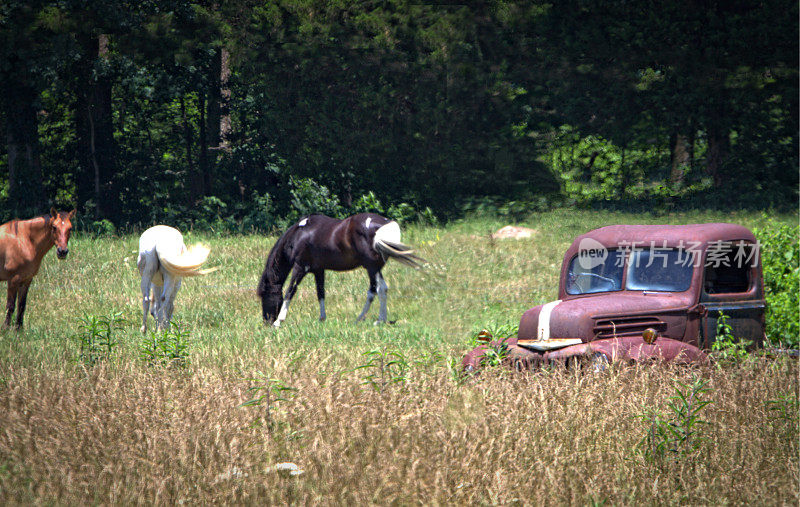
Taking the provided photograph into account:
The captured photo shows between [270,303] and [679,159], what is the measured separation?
63.8ft

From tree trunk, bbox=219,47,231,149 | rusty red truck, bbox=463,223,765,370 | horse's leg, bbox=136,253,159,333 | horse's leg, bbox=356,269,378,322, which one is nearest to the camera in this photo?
rusty red truck, bbox=463,223,765,370

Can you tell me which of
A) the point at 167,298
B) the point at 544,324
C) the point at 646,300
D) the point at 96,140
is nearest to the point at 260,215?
the point at 96,140

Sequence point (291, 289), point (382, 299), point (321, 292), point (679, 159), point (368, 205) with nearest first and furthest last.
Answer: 1. point (382, 299)
2. point (291, 289)
3. point (321, 292)
4. point (368, 205)
5. point (679, 159)

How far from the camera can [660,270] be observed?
25.8 ft

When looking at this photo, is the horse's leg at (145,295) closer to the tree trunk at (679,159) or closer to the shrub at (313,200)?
the shrub at (313,200)

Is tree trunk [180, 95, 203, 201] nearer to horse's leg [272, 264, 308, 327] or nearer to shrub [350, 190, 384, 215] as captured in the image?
shrub [350, 190, 384, 215]

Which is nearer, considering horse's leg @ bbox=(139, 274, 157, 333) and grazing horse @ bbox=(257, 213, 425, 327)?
horse's leg @ bbox=(139, 274, 157, 333)

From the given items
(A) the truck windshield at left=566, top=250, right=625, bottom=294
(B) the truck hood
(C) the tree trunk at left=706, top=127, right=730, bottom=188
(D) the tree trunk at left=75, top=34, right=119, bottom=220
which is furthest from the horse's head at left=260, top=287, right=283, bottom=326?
(C) the tree trunk at left=706, top=127, right=730, bottom=188

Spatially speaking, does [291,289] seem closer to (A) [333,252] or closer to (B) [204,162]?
(A) [333,252]

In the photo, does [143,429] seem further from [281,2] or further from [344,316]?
[281,2]

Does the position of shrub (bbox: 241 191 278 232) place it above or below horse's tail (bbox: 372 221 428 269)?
below

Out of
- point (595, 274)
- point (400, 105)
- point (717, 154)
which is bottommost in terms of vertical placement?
point (595, 274)

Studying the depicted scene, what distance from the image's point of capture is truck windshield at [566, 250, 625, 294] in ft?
26.5

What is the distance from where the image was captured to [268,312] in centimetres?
1176
